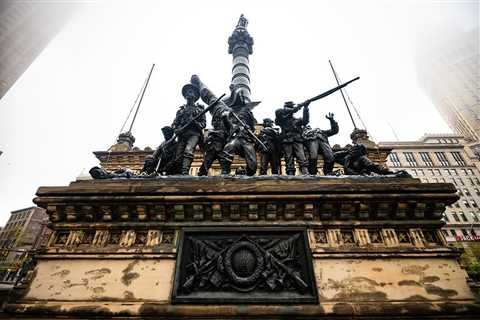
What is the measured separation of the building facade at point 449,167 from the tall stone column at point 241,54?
48354 mm

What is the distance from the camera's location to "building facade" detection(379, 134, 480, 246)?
165ft

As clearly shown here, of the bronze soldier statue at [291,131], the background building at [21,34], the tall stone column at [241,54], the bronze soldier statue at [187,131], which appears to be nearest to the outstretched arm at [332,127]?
the bronze soldier statue at [291,131]

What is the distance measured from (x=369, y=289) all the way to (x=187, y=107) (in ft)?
18.0

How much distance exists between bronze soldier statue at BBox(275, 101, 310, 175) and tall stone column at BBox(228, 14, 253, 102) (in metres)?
4.22

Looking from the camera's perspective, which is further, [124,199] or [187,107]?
[187,107]

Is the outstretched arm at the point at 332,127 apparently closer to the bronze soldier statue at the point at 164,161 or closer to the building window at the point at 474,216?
the bronze soldier statue at the point at 164,161

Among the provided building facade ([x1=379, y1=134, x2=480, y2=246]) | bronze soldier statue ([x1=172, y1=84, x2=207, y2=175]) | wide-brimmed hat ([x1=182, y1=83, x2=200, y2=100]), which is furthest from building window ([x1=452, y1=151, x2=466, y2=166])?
bronze soldier statue ([x1=172, y1=84, x2=207, y2=175])

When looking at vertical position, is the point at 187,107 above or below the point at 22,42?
below

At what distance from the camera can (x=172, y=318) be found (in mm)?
3715

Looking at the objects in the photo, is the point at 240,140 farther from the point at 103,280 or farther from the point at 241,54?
the point at 241,54

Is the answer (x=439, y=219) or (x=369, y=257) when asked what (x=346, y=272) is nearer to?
(x=369, y=257)

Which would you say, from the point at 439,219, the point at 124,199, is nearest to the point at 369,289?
the point at 439,219

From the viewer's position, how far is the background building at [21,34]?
38.4 metres

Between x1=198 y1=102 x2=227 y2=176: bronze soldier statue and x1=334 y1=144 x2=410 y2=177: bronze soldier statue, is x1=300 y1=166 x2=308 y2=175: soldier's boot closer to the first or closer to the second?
x1=334 y1=144 x2=410 y2=177: bronze soldier statue
